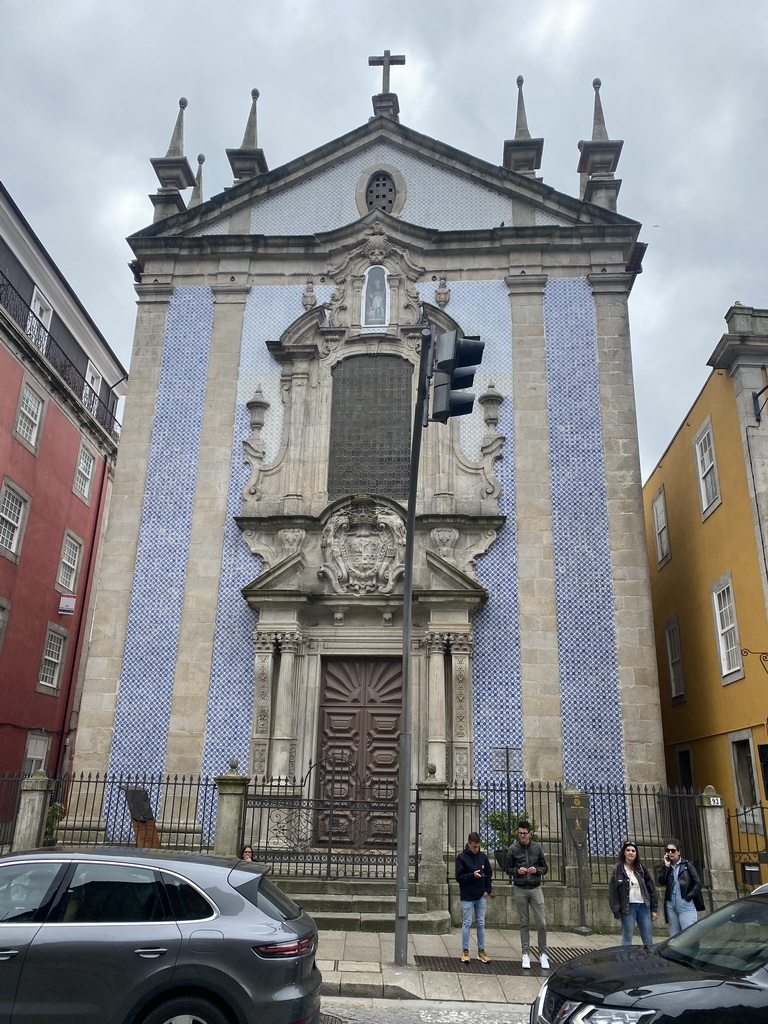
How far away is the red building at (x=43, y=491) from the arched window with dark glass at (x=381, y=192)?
30.5 ft

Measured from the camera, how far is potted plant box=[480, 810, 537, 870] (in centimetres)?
1316

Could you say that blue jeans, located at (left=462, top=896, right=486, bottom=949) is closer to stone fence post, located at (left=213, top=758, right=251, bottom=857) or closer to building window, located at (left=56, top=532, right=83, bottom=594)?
stone fence post, located at (left=213, top=758, right=251, bottom=857)

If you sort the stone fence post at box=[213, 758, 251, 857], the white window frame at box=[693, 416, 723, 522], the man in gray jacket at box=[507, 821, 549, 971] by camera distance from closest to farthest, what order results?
the man in gray jacket at box=[507, 821, 549, 971] → the stone fence post at box=[213, 758, 251, 857] → the white window frame at box=[693, 416, 723, 522]

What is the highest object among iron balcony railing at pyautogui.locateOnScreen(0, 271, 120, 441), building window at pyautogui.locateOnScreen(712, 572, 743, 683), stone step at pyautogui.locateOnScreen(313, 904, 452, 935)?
iron balcony railing at pyautogui.locateOnScreen(0, 271, 120, 441)

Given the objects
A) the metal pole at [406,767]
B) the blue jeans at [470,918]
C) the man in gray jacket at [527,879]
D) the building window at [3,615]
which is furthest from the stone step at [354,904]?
the building window at [3,615]

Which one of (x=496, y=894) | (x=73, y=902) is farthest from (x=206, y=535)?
(x=73, y=902)

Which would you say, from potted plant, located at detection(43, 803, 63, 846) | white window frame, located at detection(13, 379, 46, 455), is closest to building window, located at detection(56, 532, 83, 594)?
white window frame, located at detection(13, 379, 46, 455)

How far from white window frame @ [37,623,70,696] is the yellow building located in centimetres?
1677

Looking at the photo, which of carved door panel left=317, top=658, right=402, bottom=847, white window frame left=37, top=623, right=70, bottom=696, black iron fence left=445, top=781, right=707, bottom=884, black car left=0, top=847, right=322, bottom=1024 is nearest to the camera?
black car left=0, top=847, right=322, bottom=1024

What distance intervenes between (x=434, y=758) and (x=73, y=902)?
9119 millimetres

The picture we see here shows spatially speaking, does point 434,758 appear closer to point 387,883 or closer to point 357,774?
point 357,774

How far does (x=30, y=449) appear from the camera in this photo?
22.5m

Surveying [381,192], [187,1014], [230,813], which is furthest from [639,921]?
[381,192]

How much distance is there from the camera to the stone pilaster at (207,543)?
15.1 meters
